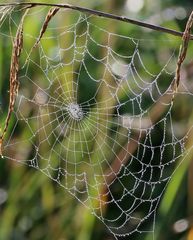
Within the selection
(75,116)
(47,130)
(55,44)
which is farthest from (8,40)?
(75,116)

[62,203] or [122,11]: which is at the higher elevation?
[122,11]

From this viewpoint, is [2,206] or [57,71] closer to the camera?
[57,71]

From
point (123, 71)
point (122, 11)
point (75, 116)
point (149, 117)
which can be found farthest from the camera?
point (122, 11)

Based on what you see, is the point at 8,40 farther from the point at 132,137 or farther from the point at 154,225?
the point at 154,225

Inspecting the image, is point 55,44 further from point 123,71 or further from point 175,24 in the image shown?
point 175,24

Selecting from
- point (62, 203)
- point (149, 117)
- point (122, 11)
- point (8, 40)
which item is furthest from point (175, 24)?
point (62, 203)

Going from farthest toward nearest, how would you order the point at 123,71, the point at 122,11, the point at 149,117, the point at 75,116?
the point at 122,11, the point at 123,71, the point at 149,117, the point at 75,116

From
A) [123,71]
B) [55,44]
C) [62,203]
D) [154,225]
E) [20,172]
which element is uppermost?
[55,44]
